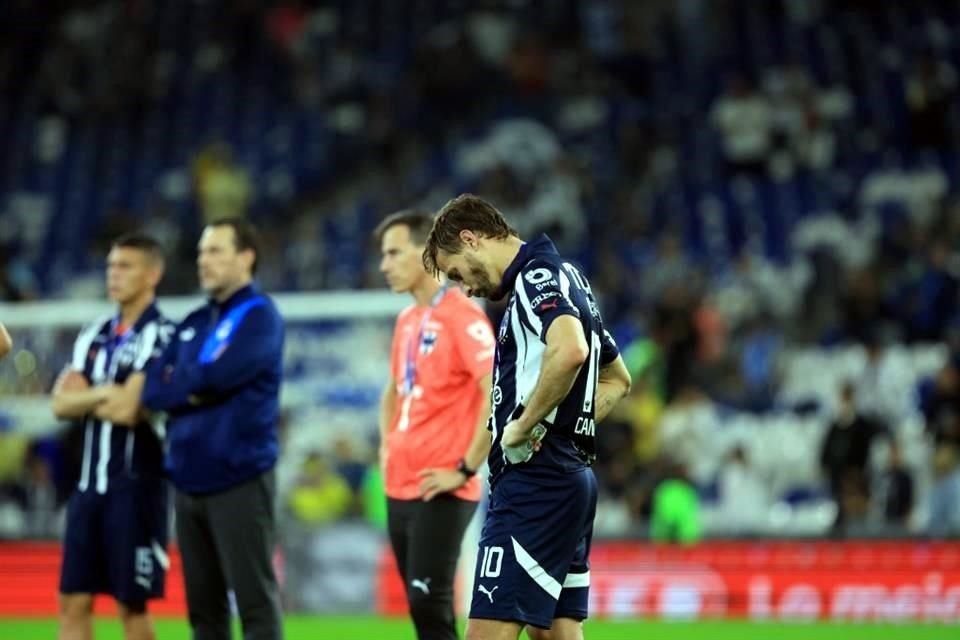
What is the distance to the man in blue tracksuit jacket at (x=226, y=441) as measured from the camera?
8.37 metres

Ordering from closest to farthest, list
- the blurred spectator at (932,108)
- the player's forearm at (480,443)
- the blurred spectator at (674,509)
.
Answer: the player's forearm at (480,443) → the blurred spectator at (674,509) → the blurred spectator at (932,108)

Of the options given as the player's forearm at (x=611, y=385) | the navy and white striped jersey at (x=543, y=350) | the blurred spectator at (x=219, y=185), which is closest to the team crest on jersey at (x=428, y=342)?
the player's forearm at (x=611, y=385)

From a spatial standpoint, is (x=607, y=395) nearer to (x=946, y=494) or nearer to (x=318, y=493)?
(x=946, y=494)

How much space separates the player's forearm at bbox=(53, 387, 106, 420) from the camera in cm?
881

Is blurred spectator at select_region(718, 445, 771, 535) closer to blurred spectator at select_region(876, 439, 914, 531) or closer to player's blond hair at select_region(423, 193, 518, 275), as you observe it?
blurred spectator at select_region(876, 439, 914, 531)

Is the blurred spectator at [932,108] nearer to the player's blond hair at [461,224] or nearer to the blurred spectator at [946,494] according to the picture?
the blurred spectator at [946,494]

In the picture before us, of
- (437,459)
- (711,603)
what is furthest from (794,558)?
(437,459)

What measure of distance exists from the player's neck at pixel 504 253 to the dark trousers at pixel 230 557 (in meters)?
2.31

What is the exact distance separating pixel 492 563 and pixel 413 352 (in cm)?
196

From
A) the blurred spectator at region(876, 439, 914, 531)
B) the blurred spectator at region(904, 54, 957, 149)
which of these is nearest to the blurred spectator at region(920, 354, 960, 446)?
the blurred spectator at region(876, 439, 914, 531)

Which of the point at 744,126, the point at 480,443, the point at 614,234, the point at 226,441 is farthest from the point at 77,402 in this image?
the point at 744,126

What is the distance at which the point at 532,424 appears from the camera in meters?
6.50

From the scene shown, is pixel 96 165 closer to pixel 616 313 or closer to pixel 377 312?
pixel 616 313

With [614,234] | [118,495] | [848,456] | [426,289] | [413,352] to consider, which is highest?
[614,234]
